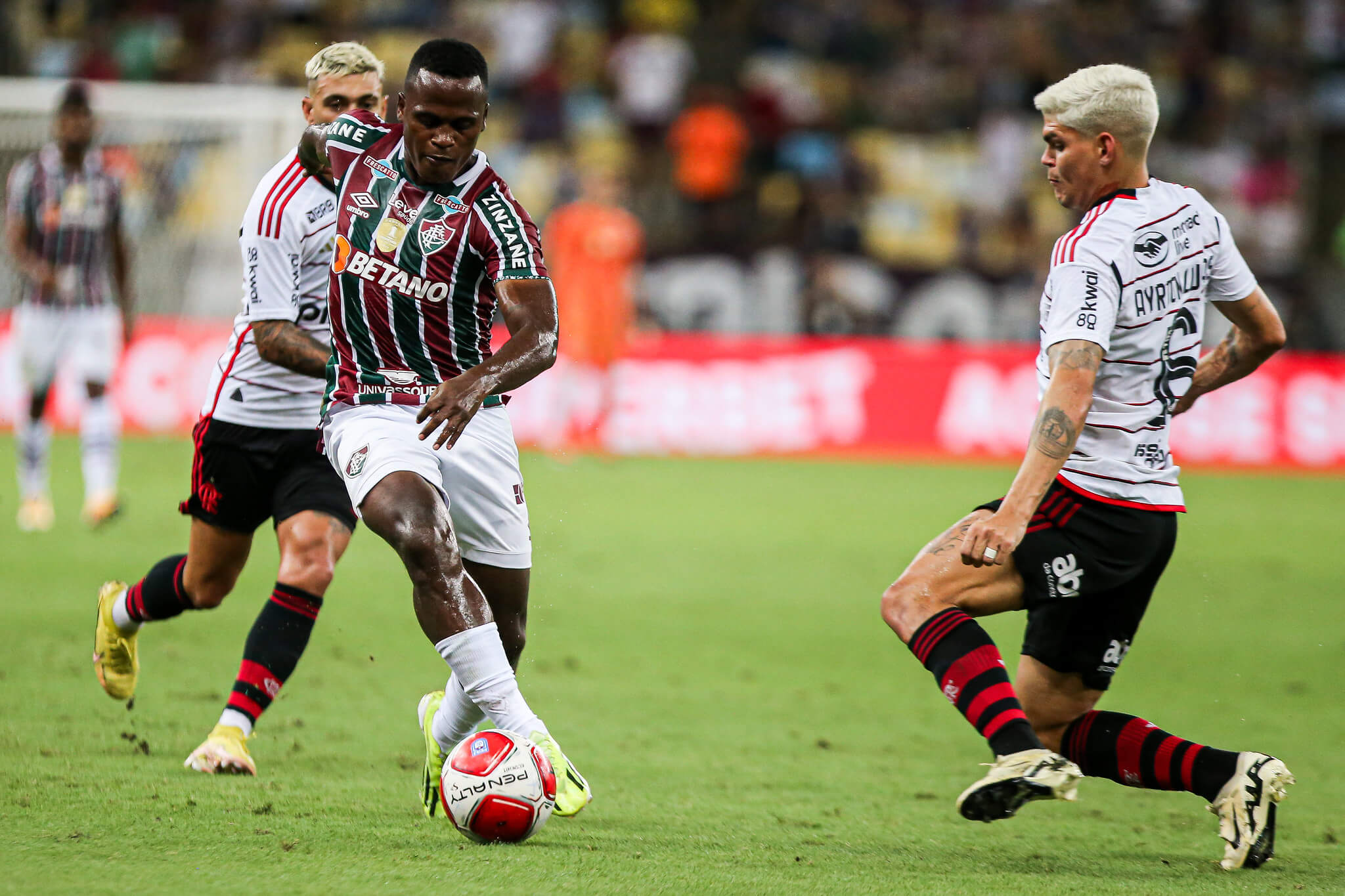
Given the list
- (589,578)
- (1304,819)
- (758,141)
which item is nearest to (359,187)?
(1304,819)

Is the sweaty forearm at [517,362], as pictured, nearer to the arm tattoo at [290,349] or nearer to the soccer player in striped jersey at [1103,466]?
the arm tattoo at [290,349]

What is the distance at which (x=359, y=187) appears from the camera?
4570 millimetres

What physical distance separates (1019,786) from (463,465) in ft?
5.77

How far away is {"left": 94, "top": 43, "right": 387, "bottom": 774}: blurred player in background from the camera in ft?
16.9

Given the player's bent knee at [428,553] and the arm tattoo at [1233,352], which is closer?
the player's bent knee at [428,553]

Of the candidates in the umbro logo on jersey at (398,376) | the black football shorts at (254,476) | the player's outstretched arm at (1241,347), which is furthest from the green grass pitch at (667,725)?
the player's outstretched arm at (1241,347)

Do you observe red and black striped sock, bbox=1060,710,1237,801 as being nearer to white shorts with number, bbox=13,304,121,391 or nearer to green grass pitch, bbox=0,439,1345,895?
green grass pitch, bbox=0,439,1345,895

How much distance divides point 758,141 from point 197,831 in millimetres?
17203

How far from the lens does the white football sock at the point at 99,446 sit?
10.4 meters

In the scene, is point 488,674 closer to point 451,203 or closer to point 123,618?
point 451,203

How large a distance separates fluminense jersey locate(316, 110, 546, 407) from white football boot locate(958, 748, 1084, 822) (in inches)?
71.1

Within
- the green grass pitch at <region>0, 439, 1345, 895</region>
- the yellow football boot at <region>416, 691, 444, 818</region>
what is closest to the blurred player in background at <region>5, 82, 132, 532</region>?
the green grass pitch at <region>0, 439, 1345, 895</region>

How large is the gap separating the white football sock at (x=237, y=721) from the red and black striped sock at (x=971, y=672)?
7.23 feet

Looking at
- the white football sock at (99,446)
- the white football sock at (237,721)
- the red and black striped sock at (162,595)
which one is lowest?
the white football sock at (99,446)
